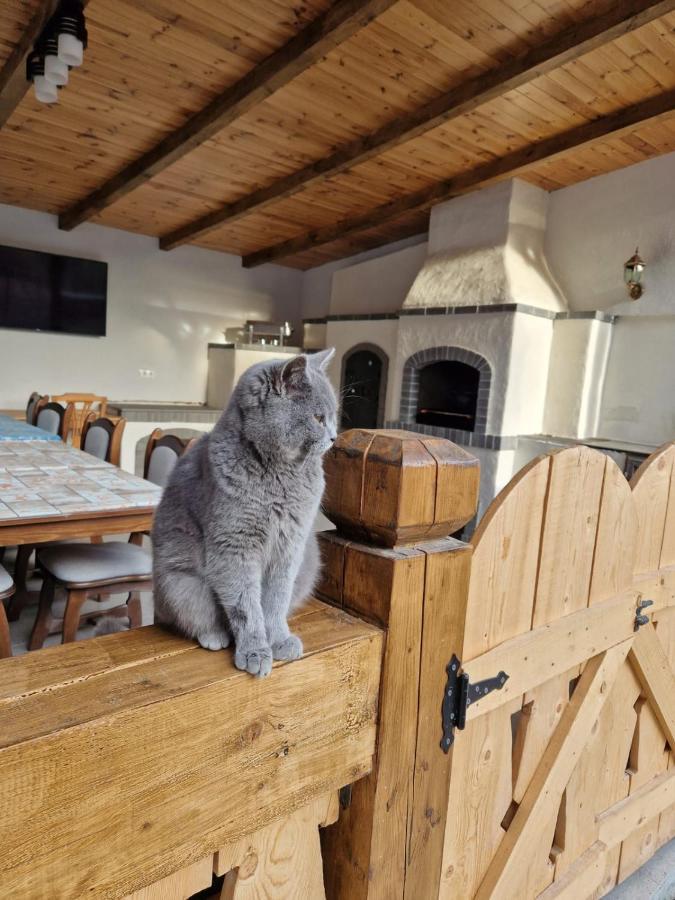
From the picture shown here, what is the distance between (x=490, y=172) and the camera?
4688 mm

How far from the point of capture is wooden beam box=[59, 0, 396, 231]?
2.72m

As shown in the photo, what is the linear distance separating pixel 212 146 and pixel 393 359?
271 cm

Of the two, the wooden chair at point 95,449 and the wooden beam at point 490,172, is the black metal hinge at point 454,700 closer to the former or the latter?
the wooden chair at point 95,449

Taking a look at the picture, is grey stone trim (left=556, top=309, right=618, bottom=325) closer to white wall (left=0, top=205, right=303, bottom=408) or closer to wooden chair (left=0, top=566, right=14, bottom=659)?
white wall (left=0, top=205, right=303, bottom=408)

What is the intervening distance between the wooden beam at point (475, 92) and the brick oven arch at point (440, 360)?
1.82 m

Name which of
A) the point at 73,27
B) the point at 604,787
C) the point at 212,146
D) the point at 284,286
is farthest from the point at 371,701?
the point at 284,286

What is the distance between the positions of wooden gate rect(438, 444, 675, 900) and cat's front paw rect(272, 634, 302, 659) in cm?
24

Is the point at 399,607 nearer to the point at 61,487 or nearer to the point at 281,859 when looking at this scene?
the point at 281,859

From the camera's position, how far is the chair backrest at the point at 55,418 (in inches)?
153

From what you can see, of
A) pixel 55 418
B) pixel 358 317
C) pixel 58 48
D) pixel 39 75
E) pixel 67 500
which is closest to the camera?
pixel 67 500

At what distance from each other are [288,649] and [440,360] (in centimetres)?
498

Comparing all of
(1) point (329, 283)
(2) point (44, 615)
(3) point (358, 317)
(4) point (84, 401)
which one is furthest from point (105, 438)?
(1) point (329, 283)

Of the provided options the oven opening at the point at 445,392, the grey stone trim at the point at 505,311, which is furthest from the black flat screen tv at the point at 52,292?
the oven opening at the point at 445,392

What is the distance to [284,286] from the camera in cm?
789
